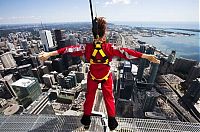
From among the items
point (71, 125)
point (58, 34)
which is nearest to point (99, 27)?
point (71, 125)

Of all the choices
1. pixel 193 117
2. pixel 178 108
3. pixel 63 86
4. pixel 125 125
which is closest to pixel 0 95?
pixel 63 86

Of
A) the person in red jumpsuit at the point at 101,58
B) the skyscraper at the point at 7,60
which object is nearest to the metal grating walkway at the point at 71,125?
the person in red jumpsuit at the point at 101,58

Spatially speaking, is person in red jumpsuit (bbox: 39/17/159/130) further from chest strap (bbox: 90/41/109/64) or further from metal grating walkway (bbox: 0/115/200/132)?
metal grating walkway (bbox: 0/115/200/132)

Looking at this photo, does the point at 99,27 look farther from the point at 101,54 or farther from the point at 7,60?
the point at 7,60

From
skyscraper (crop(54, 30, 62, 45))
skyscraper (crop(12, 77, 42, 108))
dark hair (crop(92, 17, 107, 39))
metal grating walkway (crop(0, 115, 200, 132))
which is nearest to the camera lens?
dark hair (crop(92, 17, 107, 39))

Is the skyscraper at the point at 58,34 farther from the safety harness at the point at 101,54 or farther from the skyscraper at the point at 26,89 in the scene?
the safety harness at the point at 101,54

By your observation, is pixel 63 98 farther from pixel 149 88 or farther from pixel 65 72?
pixel 149 88

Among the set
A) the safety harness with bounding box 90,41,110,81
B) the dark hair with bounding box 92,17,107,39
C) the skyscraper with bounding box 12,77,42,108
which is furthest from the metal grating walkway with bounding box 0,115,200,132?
the skyscraper with bounding box 12,77,42,108
